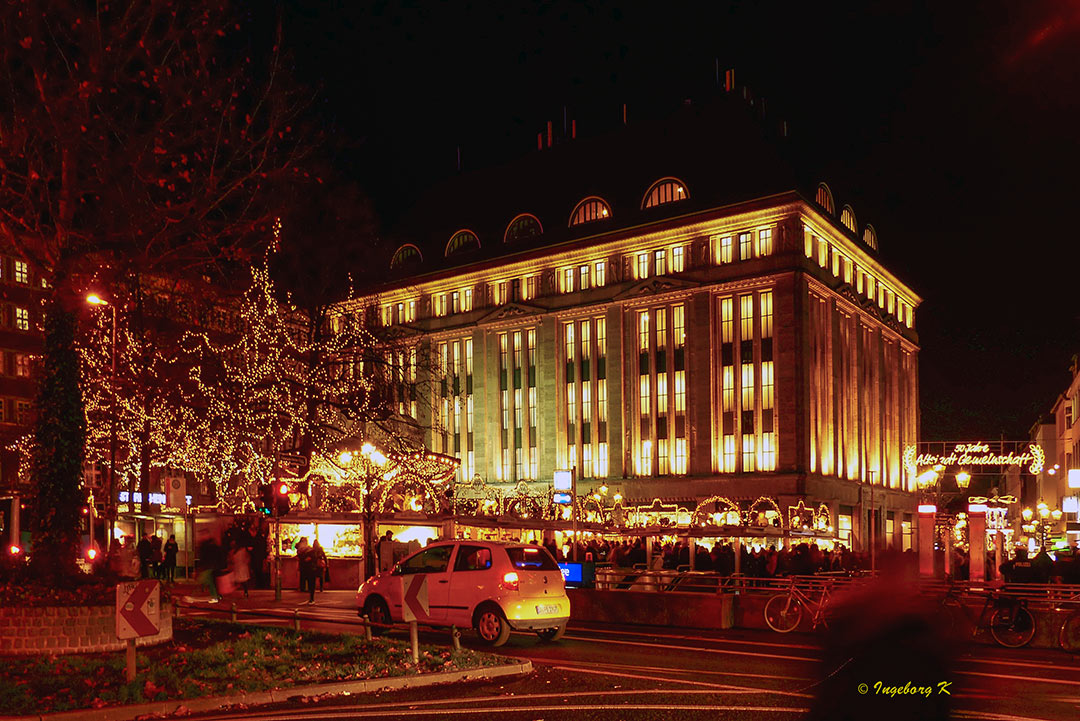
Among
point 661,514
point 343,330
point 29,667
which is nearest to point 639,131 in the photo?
point 661,514

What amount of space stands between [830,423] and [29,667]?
60.0m

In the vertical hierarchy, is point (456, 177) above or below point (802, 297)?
above

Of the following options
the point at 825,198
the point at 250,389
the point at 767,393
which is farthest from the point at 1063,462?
the point at 250,389

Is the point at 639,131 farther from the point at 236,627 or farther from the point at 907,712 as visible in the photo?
the point at 907,712

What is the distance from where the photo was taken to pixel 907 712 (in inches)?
183

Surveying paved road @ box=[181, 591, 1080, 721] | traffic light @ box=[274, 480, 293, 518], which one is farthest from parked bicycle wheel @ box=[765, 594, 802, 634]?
traffic light @ box=[274, 480, 293, 518]

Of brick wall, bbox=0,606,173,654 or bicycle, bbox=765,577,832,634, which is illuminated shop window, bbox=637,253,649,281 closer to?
bicycle, bbox=765,577,832,634

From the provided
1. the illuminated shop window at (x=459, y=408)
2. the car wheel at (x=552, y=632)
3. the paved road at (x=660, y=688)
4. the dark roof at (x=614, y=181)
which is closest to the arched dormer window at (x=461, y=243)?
the dark roof at (x=614, y=181)

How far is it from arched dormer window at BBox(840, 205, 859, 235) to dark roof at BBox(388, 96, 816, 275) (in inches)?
247

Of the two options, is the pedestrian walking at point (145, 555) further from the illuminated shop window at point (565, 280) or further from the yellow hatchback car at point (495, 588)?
the illuminated shop window at point (565, 280)

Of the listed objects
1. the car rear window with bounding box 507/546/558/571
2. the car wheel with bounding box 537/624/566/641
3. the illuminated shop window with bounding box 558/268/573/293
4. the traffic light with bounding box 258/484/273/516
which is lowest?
the car wheel with bounding box 537/624/566/641

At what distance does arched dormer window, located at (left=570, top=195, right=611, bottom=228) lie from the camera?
7544 centimetres

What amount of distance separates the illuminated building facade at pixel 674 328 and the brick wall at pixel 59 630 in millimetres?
42150

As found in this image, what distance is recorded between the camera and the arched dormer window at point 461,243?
84250mm
